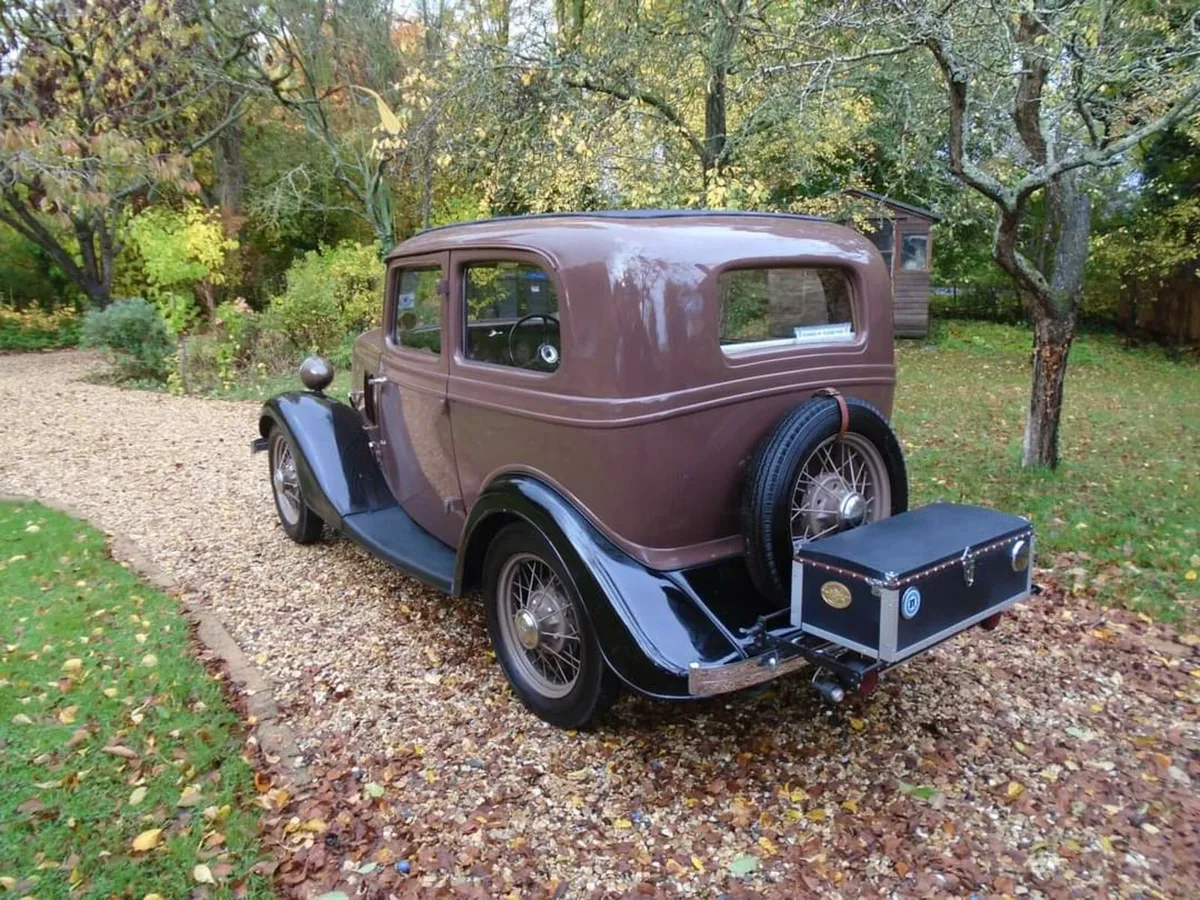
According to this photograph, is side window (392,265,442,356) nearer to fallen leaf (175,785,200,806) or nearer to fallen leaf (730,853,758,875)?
fallen leaf (175,785,200,806)

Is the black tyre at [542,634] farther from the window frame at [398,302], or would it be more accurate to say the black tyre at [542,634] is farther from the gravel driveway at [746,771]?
the window frame at [398,302]

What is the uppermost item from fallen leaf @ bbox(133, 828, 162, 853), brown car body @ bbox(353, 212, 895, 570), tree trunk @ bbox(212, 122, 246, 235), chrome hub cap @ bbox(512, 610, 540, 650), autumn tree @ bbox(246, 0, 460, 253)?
autumn tree @ bbox(246, 0, 460, 253)

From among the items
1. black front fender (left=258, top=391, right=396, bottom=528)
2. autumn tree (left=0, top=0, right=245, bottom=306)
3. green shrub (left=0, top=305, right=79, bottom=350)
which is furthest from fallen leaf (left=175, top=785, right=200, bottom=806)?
green shrub (left=0, top=305, right=79, bottom=350)

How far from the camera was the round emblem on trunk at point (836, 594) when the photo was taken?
253 cm

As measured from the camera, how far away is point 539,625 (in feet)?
10.6

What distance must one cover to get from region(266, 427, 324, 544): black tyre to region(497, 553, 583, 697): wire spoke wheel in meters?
2.13

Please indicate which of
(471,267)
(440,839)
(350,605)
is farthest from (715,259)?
(350,605)

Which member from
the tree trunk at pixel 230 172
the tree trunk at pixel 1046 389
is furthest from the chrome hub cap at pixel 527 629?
the tree trunk at pixel 230 172

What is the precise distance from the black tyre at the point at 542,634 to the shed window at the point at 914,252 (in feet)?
45.8

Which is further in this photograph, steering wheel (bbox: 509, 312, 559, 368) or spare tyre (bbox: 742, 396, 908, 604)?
steering wheel (bbox: 509, 312, 559, 368)

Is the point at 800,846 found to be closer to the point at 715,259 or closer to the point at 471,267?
the point at 715,259

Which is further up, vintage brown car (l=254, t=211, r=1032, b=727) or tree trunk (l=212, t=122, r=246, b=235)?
tree trunk (l=212, t=122, r=246, b=235)

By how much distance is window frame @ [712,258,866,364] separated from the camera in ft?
9.86

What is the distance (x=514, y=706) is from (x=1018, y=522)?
208 centimetres
